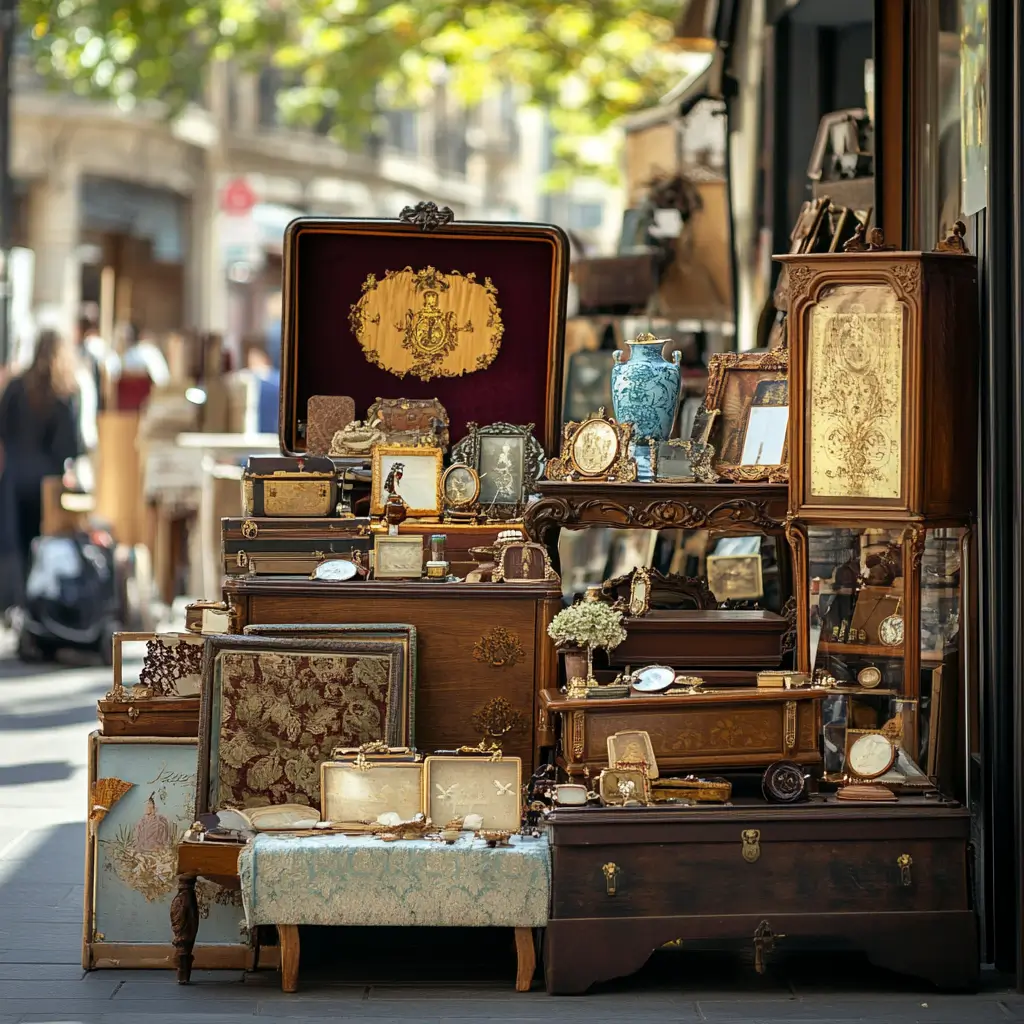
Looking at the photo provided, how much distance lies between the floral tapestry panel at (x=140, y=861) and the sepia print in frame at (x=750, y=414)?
2009mm

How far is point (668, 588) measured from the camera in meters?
6.57

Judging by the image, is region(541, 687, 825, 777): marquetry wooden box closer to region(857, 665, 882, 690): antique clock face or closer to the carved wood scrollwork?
region(857, 665, 882, 690): antique clock face

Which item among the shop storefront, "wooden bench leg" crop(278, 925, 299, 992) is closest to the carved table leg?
the shop storefront

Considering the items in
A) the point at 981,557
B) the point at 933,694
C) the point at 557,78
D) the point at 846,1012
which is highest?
the point at 557,78

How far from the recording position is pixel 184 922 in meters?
5.57

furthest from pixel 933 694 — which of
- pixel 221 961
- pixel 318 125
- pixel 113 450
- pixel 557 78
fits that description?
pixel 318 125

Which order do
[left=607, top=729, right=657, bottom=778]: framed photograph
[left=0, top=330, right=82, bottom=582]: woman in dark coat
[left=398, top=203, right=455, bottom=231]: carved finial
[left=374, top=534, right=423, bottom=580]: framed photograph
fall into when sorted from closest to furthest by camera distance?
[left=607, top=729, right=657, bottom=778]: framed photograph
[left=374, top=534, right=423, bottom=580]: framed photograph
[left=398, top=203, right=455, bottom=231]: carved finial
[left=0, top=330, right=82, bottom=582]: woman in dark coat

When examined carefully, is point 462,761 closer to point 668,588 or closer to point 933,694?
point 668,588

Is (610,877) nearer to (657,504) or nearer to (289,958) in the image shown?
(289,958)

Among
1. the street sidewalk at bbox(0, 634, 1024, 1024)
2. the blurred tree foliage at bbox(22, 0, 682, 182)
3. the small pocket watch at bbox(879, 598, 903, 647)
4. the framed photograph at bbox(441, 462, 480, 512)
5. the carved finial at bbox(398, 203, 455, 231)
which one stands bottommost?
the street sidewalk at bbox(0, 634, 1024, 1024)

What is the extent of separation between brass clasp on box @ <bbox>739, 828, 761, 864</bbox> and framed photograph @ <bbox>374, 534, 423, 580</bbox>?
4.63ft

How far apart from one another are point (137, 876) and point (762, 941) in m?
1.79

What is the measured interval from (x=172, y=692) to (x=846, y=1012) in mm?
2163

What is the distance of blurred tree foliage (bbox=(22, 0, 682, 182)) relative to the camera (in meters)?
16.7
